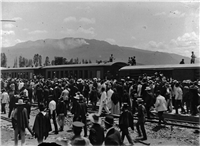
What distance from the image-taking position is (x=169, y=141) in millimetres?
8023

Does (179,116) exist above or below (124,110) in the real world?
below


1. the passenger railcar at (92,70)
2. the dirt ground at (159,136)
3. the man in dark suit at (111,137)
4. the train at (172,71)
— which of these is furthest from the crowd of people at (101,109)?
the passenger railcar at (92,70)

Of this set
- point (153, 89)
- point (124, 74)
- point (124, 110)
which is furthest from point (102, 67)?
point (124, 110)

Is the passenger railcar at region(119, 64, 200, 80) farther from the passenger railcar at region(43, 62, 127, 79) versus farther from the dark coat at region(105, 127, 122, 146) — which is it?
the dark coat at region(105, 127, 122, 146)

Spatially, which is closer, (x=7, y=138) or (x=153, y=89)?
(x=7, y=138)

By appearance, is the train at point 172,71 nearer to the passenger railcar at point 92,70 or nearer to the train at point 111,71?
the train at point 111,71

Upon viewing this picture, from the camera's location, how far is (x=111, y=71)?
21.4 metres

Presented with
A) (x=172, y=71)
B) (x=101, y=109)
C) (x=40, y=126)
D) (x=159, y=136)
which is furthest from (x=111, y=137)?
(x=172, y=71)

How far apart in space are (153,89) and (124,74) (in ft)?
26.1

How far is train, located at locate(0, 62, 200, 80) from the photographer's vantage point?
1578cm

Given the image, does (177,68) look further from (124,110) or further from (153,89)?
(124,110)

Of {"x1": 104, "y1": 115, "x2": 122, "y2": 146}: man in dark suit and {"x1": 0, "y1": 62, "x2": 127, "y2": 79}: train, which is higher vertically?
{"x1": 0, "y1": 62, "x2": 127, "y2": 79}: train

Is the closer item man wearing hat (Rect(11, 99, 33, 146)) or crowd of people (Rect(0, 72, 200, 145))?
crowd of people (Rect(0, 72, 200, 145))

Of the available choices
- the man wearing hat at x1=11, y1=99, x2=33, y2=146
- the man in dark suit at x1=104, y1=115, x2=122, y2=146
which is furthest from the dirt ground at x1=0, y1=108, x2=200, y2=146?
the man in dark suit at x1=104, y1=115, x2=122, y2=146
